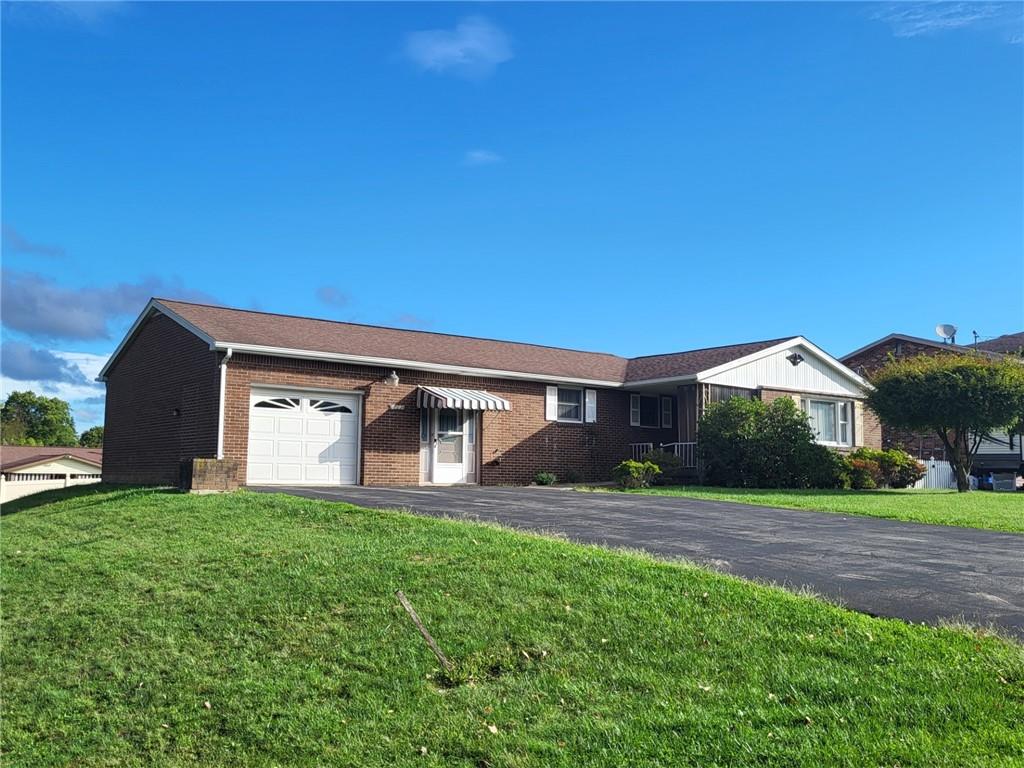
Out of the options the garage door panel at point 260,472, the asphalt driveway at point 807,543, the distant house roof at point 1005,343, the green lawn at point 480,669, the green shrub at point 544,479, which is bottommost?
the green lawn at point 480,669

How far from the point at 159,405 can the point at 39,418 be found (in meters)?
54.5

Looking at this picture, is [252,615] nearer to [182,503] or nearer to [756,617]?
[756,617]

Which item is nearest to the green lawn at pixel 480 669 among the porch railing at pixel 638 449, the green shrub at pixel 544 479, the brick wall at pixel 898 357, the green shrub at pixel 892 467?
the green shrub at pixel 544 479

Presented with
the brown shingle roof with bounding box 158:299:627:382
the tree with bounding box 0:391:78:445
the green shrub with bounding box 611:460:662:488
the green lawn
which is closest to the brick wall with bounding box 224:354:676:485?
the brown shingle roof with bounding box 158:299:627:382

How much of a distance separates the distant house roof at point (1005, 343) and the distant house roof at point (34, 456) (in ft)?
142

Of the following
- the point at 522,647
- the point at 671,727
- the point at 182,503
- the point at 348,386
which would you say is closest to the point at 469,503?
the point at 182,503

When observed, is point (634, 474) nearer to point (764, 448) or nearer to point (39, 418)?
point (764, 448)

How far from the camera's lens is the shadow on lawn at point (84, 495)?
50.5 feet

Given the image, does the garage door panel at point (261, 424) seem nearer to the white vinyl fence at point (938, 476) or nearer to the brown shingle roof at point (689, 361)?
the brown shingle roof at point (689, 361)

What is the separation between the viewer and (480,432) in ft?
72.2

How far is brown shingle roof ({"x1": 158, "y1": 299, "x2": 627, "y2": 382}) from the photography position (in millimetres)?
19484

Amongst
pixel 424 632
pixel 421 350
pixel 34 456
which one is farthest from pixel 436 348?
pixel 34 456

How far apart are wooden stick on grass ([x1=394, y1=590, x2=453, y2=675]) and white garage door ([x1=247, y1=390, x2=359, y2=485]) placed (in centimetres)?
Result: 1202

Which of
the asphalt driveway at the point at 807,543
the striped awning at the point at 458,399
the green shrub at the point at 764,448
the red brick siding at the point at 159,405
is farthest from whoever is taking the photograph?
the green shrub at the point at 764,448
